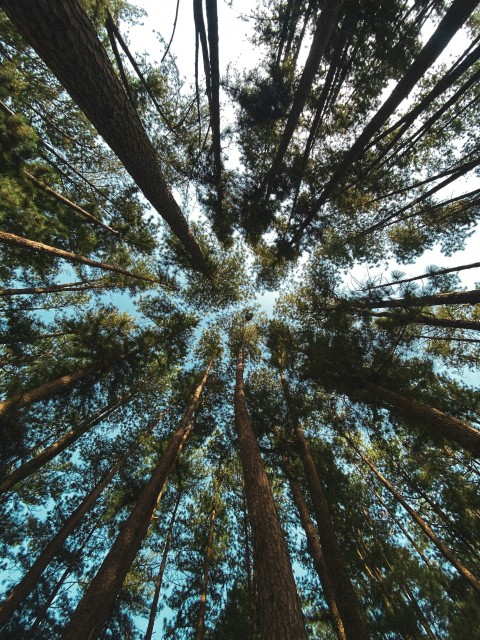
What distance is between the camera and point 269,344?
9828 mm

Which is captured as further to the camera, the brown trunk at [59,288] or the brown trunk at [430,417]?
the brown trunk at [59,288]

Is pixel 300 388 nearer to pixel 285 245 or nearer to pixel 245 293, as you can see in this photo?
pixel 285 245

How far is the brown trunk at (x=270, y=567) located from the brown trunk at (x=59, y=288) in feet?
23.5

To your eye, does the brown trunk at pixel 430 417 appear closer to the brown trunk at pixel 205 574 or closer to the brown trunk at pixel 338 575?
the brown trunk at pixel 338 575

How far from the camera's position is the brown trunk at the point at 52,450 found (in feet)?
18.1

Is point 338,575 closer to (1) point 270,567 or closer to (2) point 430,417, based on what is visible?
(1) point 270,567

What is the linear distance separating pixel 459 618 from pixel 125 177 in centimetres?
1322

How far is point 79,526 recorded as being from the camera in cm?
712

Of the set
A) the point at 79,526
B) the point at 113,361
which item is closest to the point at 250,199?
the point at 113,361

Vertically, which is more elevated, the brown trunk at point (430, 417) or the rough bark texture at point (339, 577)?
the brown trunk at point (430, 417)

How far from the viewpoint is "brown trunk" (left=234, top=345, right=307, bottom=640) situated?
93.7 inches

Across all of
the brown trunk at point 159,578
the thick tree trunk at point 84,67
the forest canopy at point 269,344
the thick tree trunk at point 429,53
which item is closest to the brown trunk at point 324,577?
the forest canopy at point 269,344

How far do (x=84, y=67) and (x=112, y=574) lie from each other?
752cm

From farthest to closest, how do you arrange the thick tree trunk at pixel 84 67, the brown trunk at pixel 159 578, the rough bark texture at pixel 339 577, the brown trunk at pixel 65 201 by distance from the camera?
1. the brown trunk at pixel 159 578
2. the brown trunk at pixel 65 201
3. the rough bark texture at pixel 339 577
4. the thick tree trunk at pixel 84 67
